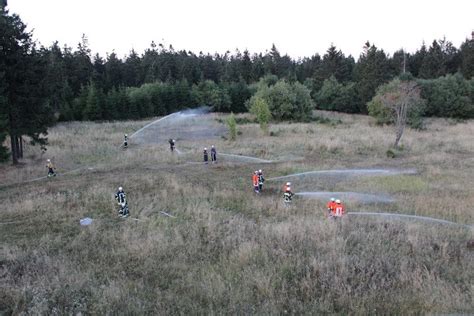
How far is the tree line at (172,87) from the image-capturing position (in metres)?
23.8

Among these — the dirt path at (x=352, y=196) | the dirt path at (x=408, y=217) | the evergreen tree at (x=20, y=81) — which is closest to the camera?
the dirt path at (x=408, y=217)

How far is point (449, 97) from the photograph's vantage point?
52531mm

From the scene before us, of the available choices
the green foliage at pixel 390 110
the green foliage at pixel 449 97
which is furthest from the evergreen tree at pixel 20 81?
the green foliage at pixel 449 97

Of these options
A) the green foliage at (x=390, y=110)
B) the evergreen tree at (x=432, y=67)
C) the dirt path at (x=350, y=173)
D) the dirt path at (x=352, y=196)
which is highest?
the evergreen tree at (x=432, y=67)

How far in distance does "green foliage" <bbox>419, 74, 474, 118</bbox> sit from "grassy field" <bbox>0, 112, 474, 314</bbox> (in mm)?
33885

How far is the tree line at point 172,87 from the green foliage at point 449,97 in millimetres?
128

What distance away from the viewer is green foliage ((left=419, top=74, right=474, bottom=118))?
2066 inches

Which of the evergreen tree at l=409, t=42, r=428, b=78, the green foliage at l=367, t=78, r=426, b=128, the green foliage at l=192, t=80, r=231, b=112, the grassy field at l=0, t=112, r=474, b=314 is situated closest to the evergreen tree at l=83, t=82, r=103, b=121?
the green foliage at l=192, t=80, r=231, b=112

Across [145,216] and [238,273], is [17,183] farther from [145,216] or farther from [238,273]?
[238,273]

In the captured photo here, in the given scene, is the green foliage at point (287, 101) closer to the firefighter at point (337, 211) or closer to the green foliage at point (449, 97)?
the green foliage at point (449, 97)

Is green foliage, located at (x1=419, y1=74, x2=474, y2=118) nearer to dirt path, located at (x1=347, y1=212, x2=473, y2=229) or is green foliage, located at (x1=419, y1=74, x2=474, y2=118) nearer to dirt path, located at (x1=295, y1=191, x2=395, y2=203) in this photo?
dirt path, located at (x1=295, y1=191, x2=395, y2=203)

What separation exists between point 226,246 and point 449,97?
175 feet

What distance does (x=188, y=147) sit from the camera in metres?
31.1

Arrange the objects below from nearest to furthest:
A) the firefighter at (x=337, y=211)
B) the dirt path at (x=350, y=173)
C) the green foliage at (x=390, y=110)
A: the firefighter at (x=337, y=211)
the dirt path at (x=350, y=173)
the green foliage at (x=390, y=110)
